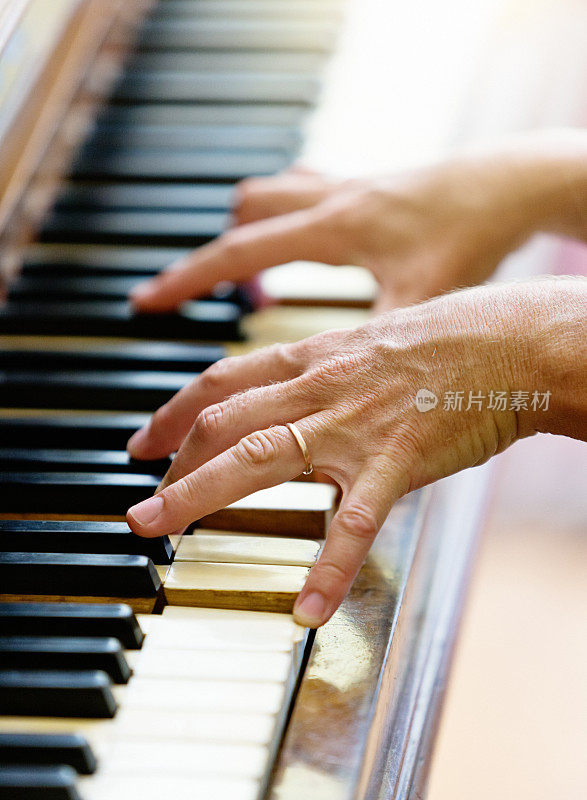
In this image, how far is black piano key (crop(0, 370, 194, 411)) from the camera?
1.16m

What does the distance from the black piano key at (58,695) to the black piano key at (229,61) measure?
50.0 inches

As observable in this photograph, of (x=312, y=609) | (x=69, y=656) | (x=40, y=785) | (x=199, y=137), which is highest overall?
(x=199, y=137)

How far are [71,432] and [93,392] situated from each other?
0.09 m

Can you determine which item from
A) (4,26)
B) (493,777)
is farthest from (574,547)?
(4,26)

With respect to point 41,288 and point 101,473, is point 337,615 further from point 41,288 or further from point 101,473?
point 41,288

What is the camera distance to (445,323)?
987 mm

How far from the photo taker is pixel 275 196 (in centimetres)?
143

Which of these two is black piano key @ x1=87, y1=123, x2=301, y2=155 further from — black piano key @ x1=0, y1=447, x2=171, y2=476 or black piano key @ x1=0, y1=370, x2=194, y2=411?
black piano key @ x1=0, y1=447, x2=171, y2=476

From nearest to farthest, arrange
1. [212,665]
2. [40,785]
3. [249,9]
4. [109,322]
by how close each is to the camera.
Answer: [40,785] → [212,665] → [109,322] → [249,9]

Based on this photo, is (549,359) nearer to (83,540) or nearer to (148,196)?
(83,540)

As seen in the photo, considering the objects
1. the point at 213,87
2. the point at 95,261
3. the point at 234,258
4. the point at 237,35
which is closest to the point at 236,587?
the point at 234,258

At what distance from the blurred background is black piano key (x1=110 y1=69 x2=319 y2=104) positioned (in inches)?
2.5

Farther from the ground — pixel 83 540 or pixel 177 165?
pixel 177 165

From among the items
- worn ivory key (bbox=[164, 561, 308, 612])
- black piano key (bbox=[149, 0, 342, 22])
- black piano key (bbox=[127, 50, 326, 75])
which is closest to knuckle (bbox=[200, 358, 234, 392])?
worn ivory key (bbox=[164, 561, 308, 612])
